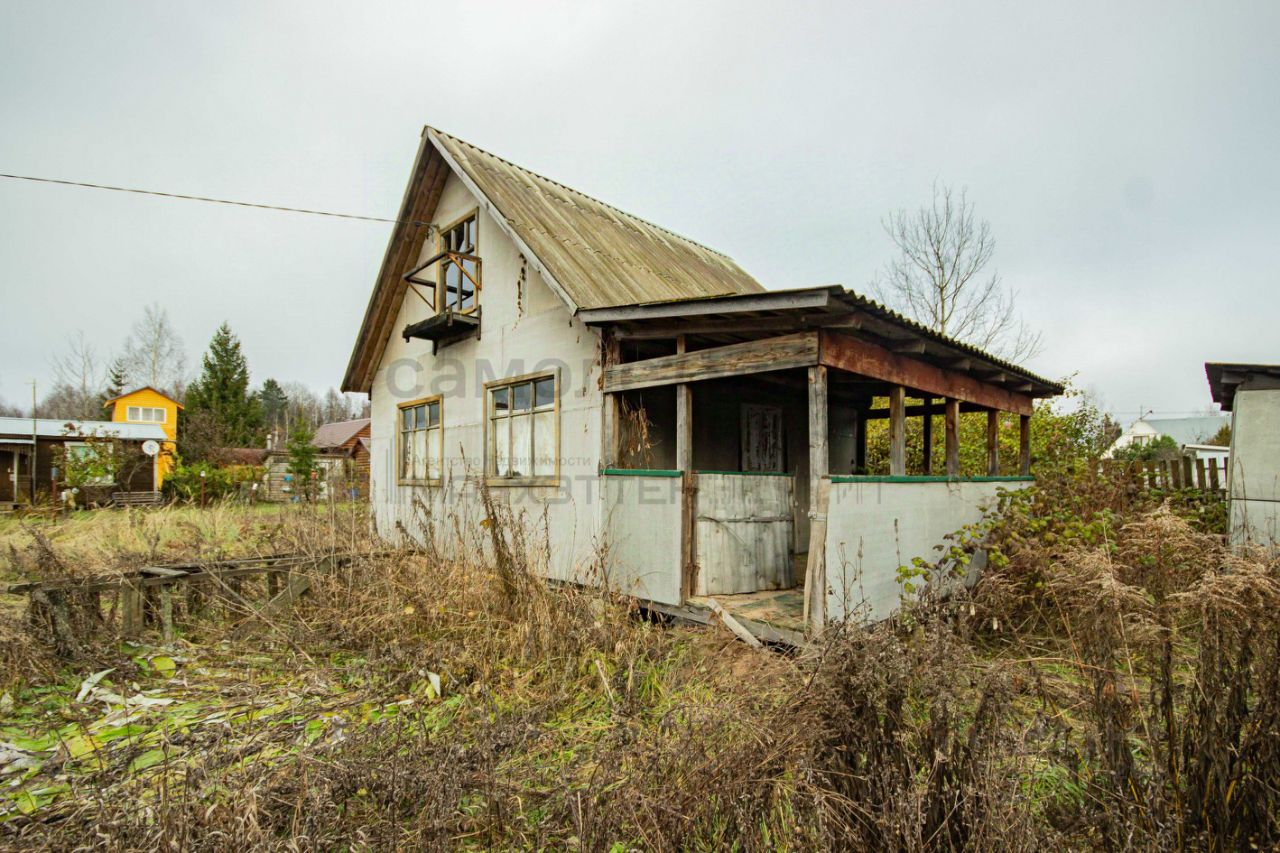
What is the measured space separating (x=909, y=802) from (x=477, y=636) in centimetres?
386

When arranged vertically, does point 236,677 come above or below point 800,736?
below

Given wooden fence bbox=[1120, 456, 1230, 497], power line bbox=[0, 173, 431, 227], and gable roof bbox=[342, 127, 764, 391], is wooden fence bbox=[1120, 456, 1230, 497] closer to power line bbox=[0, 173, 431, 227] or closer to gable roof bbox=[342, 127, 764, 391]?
gable roof bbox=[342, 127, 764, 391]

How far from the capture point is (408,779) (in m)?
2.75

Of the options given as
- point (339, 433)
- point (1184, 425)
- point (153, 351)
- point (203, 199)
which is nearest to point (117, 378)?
point (153, 351)

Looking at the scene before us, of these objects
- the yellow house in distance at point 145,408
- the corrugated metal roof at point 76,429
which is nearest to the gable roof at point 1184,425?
the corrugated metal roof at point 76,429

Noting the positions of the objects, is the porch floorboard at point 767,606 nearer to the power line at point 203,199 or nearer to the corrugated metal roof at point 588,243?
the corrugated metal roof at point 588,243

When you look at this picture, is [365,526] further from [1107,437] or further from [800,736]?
[1107,437]

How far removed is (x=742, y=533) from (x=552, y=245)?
4614mm

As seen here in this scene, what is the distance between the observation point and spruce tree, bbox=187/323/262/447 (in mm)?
32188

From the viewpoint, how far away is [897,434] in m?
6.24

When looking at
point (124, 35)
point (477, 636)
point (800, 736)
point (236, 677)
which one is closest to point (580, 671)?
point (477, 636)

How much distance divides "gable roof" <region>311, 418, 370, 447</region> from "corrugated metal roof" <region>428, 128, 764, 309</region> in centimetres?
3094

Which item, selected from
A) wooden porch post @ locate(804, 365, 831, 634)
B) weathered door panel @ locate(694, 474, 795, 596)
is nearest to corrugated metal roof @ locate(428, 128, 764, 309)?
weathered door panel @ locate(694, 474, 795, 596)

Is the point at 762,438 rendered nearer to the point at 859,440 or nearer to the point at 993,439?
the point at 859,440
